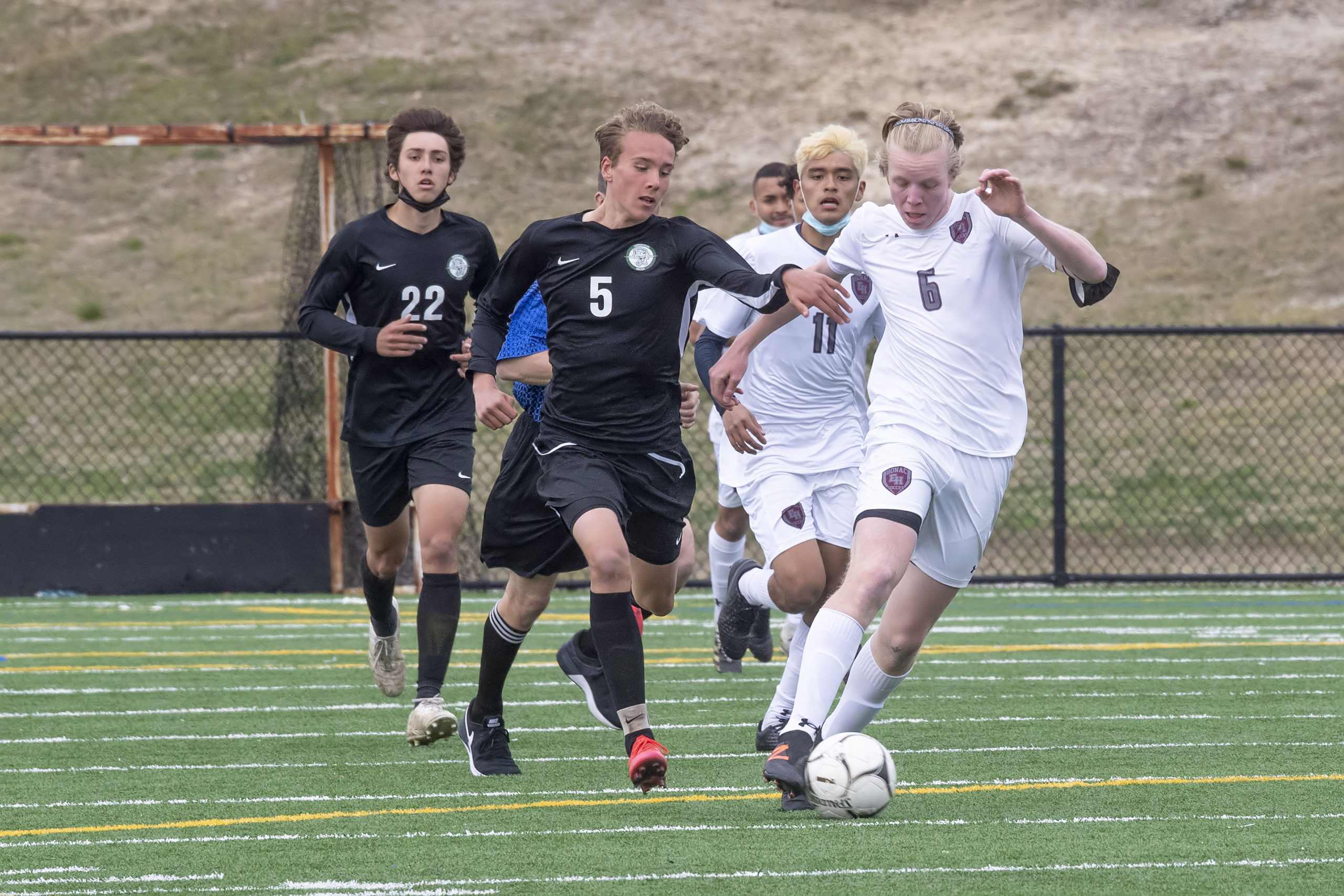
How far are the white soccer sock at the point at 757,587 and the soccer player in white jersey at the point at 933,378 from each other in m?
1.88

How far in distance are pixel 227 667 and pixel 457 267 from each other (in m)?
3.08

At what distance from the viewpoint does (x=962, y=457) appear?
4949 mm

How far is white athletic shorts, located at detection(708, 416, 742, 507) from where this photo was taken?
7234mm

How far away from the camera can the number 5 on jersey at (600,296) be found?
524cm

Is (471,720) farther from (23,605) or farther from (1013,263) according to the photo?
(23,605)

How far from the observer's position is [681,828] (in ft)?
15.1

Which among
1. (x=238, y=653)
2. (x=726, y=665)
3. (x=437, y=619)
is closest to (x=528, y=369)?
(x=437, y=619)

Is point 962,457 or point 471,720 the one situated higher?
point 962,457

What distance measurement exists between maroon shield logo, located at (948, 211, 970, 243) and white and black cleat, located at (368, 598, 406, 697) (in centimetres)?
306

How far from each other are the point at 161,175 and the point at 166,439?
16.0 metres

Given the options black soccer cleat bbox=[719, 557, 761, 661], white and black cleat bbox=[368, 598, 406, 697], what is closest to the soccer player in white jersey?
black soccer cleat bbox=[719, 557, 761, 661]

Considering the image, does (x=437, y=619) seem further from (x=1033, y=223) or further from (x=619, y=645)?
(x=1033, y=223)

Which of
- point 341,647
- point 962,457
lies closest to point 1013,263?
point 962,457

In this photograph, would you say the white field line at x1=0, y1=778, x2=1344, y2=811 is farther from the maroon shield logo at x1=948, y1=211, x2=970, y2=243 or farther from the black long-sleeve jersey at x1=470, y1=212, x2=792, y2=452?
the maroon shield logo at x1=948, y1=211, x2=970, y2=243
